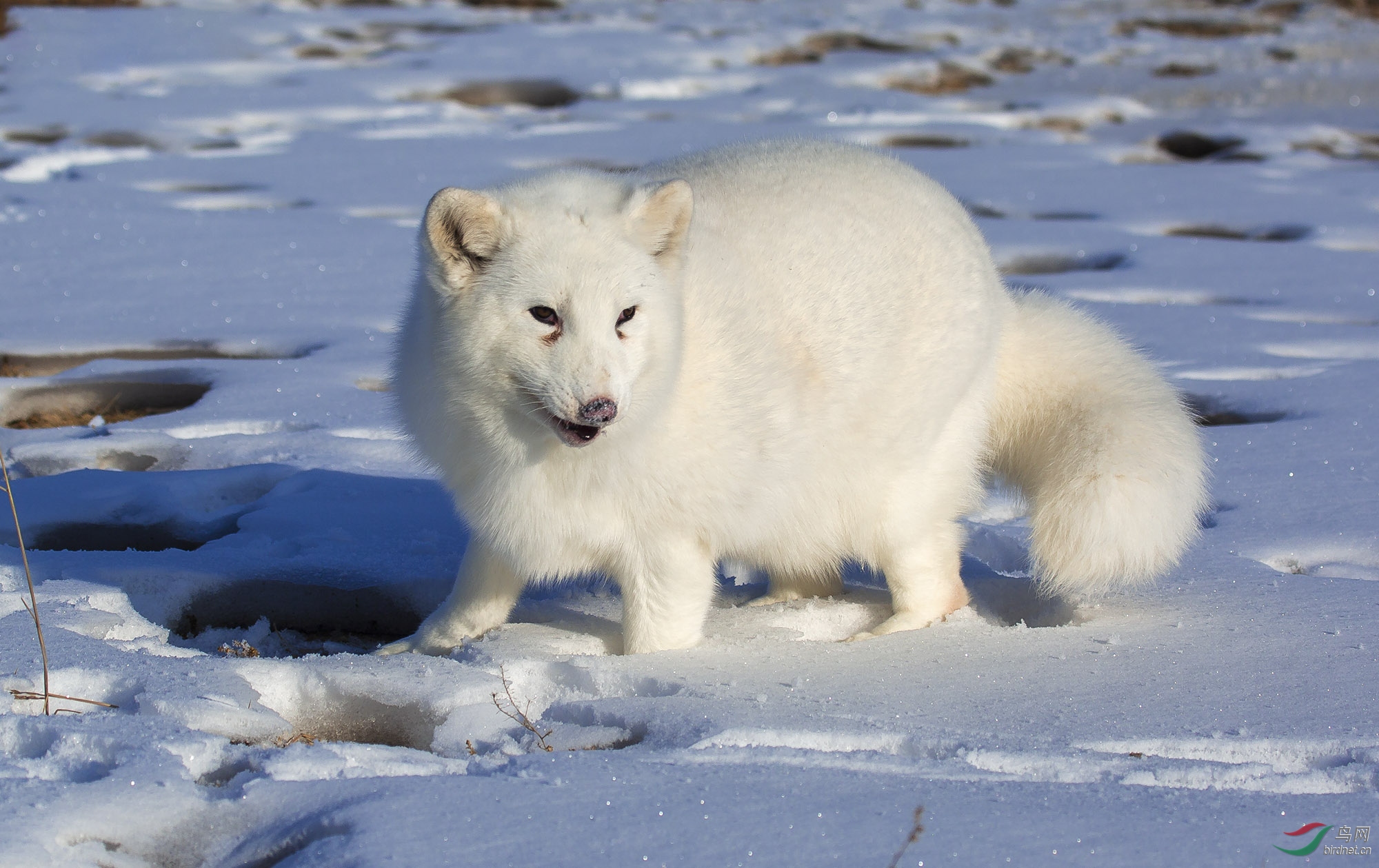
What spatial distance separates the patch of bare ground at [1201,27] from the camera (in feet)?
46.5

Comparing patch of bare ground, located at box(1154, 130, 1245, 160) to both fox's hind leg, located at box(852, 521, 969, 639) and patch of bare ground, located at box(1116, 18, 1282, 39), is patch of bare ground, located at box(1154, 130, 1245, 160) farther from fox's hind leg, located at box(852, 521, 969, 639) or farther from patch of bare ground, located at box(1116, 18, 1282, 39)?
fox's hind leg, located at box(852, 521, 969, 639)

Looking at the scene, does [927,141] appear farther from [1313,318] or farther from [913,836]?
[913,836]

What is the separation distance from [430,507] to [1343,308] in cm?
409

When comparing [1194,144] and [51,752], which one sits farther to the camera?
[1194,144]

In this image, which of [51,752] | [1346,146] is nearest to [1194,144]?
[1346,146]

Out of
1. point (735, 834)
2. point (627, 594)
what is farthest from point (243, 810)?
point (627, 594)

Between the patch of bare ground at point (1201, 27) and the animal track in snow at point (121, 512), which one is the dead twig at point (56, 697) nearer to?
the animal track in snow at point (121, 512)

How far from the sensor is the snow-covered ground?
1.88 metres

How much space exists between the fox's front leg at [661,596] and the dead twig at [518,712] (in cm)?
40

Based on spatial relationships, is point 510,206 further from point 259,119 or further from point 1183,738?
point 259,119

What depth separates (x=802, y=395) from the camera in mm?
2863

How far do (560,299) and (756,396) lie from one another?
545 mm

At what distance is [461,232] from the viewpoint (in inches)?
98.4

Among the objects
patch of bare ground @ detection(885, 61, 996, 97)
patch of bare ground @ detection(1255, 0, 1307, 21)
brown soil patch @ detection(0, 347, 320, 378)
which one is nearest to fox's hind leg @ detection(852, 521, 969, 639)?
brown soil patch @ detection(0, 347, 320, 378)
